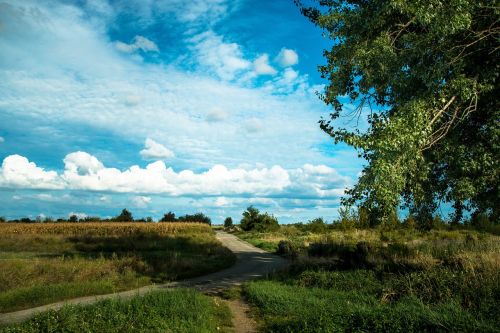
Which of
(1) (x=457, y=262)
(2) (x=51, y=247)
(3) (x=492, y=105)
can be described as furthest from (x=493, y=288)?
(2) (x=51, y=247)

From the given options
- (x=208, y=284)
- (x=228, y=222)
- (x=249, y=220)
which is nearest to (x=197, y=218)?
(x=228, y=222)

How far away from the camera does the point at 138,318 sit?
10.5 metres

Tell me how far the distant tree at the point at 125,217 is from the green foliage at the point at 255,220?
117 ft

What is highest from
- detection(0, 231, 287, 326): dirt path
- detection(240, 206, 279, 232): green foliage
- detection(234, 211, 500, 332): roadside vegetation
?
detection(240, 206, 279, 232): green foliage

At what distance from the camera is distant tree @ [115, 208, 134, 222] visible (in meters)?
102

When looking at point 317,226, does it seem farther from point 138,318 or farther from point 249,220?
point 138,318

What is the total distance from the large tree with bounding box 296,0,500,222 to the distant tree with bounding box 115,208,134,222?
3720 inches

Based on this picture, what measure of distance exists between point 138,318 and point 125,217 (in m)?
98.4

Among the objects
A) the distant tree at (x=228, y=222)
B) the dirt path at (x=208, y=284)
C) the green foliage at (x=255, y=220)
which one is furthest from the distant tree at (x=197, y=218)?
the dirt path at (x=208, y=284)

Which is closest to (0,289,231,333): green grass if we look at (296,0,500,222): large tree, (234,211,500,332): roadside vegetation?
(234,211,500,332): roadside vegetation

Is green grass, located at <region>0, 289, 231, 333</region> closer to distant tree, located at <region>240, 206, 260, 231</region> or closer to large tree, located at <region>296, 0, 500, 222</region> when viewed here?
large tree, located at <region>296, 0, 500, 222</region>

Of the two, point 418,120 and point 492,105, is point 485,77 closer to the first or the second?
point 492,105

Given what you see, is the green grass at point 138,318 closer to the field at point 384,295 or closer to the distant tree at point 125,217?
the field at point 384,295

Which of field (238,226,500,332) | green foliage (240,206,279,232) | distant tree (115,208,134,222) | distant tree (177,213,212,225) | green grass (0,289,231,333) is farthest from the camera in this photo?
distant tree (177,213,212,225)
